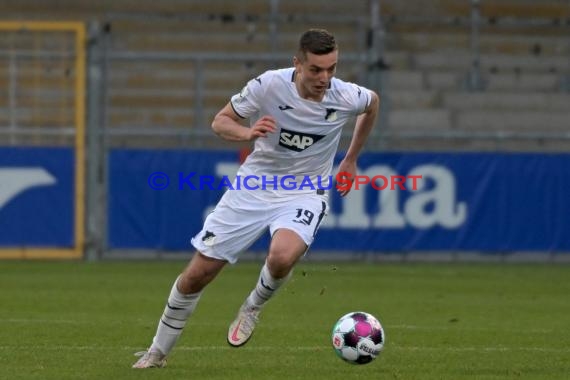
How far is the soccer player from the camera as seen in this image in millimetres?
8219

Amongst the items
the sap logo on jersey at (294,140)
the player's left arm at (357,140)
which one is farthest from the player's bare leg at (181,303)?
the player's left arm at (357,140)

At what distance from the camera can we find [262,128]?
786cm

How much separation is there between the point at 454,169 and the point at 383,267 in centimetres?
164

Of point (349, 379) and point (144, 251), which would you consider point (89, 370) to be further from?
point (144, 251)

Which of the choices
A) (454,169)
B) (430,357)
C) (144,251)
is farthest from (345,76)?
(430,357)

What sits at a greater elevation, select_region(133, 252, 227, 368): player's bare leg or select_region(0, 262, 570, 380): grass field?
select_region(133, 252, 227, 368): player's bare leg

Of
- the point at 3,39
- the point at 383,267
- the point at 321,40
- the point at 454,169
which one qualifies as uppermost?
the point at 321,40

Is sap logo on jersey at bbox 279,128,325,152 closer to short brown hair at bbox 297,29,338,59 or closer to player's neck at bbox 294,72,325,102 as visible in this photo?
player's neck at bbox 294,72,325,102

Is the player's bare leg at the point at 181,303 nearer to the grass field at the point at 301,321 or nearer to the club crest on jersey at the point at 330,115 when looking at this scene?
the grass field at the point at 301,321

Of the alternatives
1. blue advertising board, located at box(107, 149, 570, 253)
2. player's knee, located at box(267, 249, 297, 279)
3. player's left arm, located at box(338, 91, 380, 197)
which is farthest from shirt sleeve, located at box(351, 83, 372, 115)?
blue advertising board, located at box(107, 149, 570, 253)

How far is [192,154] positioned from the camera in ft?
58.3

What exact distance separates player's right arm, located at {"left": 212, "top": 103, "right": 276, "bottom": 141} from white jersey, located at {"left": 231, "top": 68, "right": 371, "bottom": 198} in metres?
0.07

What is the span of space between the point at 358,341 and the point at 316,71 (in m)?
1.67

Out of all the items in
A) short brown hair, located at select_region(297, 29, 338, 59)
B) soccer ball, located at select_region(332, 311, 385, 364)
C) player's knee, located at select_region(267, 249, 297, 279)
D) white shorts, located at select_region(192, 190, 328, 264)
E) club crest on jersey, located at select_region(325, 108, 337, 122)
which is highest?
short brown hair, located at select_region(297, 29, 338, 59)
